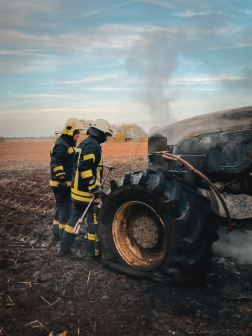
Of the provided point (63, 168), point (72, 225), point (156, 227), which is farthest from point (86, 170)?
point (156, 227)

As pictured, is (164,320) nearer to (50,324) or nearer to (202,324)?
(202,324)

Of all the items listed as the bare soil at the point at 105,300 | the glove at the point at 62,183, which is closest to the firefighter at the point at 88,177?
the bare soil at the point at 105,300

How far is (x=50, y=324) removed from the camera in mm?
2994

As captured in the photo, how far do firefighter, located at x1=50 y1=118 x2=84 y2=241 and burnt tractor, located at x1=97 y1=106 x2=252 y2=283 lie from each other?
5.06 ft

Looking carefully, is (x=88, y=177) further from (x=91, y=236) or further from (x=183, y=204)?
(x=183, y=204)

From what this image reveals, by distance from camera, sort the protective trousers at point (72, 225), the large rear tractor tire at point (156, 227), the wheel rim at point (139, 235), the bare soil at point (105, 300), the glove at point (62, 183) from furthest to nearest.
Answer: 1. the glove at point (62, 183)
2. the protective trousers at point (72, 225)
3. the wheel rim at point (139, 235)
4. the large rear tractor tire at point (156, 227)
5. the bare soil at point (105, 300)

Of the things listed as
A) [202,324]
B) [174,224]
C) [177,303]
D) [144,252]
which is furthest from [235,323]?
[144,252]

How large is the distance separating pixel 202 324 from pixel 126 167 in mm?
10936

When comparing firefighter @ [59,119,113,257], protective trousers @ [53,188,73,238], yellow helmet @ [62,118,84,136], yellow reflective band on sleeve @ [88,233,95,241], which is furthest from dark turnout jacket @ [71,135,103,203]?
yellow helmet @ [62,118,84,136]

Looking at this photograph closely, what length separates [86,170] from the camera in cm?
458

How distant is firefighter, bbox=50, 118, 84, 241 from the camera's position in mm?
5402

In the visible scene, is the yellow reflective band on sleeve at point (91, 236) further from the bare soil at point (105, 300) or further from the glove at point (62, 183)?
the glove at point (62, 183)

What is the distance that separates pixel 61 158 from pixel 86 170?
1.06 metres

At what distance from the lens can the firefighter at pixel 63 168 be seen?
213 inches
